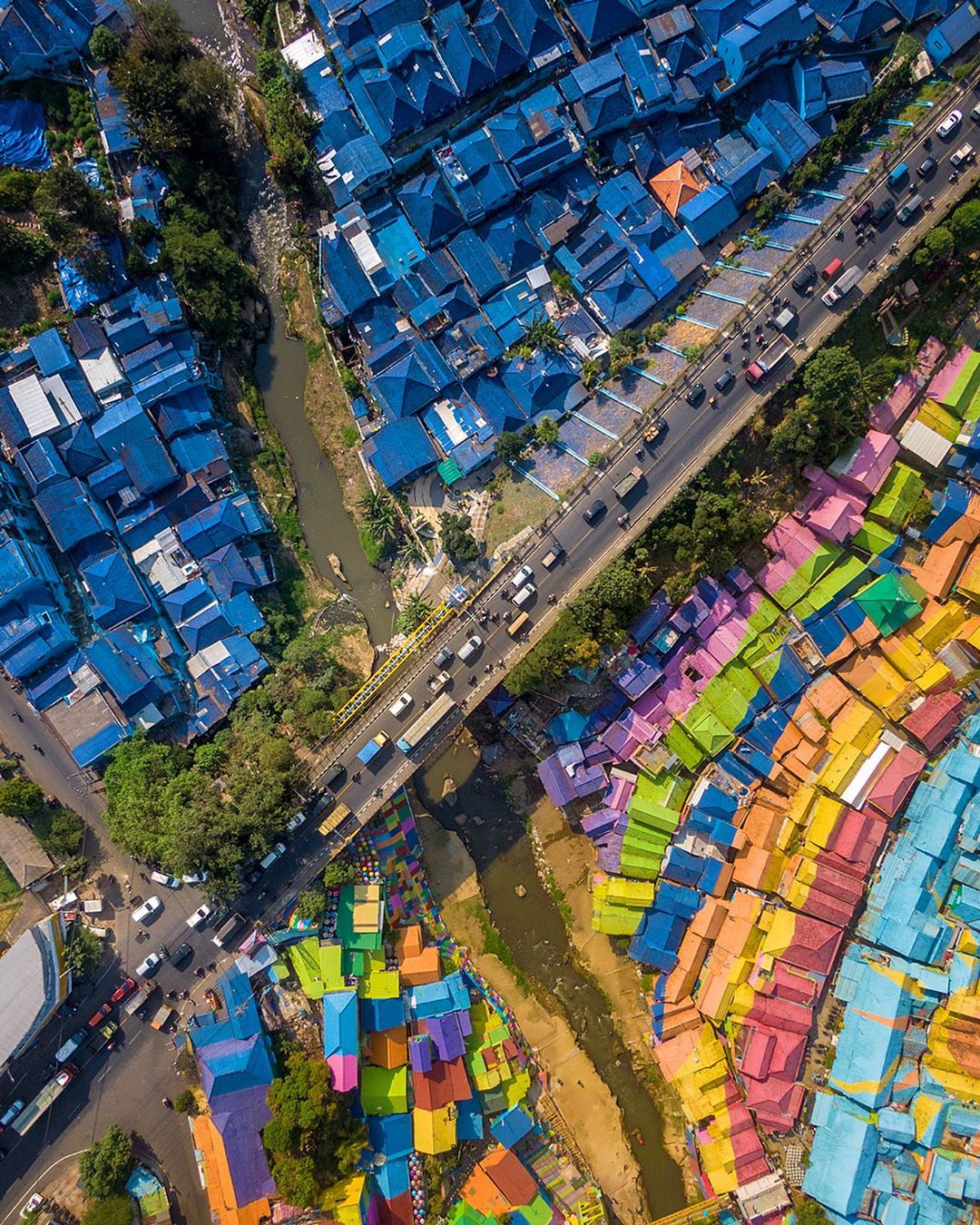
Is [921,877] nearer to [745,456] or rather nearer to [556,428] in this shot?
[745,456]

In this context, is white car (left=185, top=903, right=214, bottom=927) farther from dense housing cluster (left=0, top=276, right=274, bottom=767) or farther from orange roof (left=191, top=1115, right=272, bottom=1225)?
orange roof (left=191, top=1115, right=272, bottom=1225)

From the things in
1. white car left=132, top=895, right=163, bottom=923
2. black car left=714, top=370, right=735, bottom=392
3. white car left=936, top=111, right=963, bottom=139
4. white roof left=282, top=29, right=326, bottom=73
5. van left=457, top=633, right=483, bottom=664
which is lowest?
white car left=132, top=895, right=163, bottom=923

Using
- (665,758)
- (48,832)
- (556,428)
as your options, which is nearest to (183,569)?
(48,832)

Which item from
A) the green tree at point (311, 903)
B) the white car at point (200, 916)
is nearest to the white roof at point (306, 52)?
the green tree at point (311, 903)

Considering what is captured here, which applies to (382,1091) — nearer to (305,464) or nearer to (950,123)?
(305,464)

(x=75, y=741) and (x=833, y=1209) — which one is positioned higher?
(x=75, y=741)

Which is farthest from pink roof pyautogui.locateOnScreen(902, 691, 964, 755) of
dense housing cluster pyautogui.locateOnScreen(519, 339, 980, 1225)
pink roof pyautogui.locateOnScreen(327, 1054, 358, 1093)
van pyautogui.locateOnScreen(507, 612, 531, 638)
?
pink roof pyautogui.locateOnScreen(327, 1054, 358, 1093)

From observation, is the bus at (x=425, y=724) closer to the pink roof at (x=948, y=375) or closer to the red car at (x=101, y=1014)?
the red car at (x=101, y=1014)
